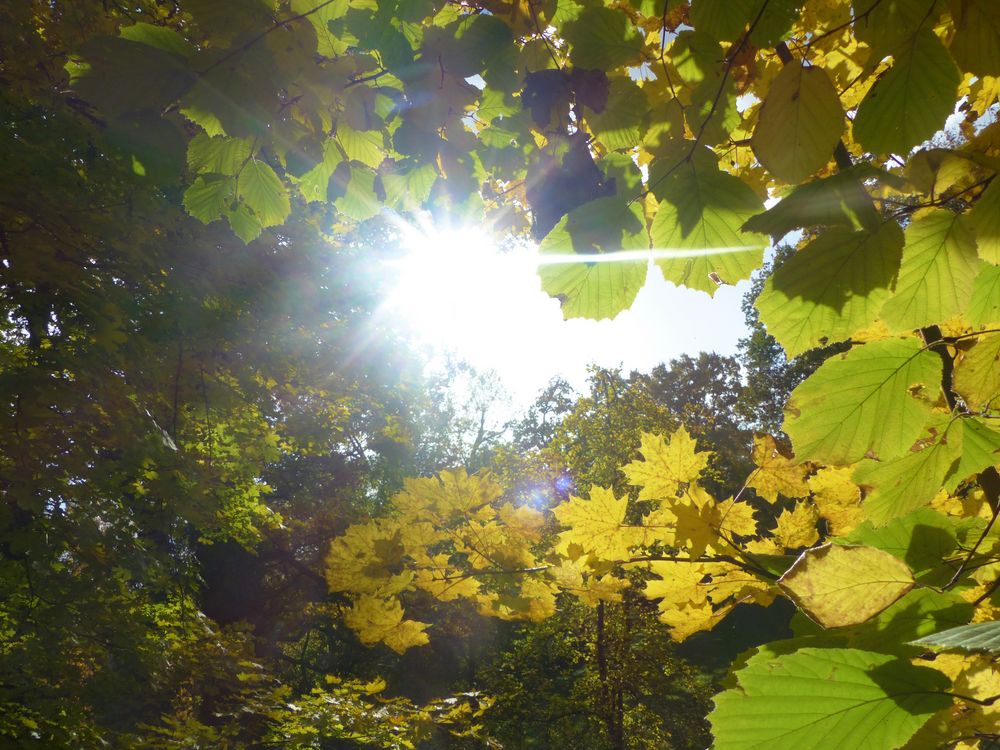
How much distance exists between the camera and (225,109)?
91 cm

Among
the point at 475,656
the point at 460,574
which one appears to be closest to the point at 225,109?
the point at 460,574

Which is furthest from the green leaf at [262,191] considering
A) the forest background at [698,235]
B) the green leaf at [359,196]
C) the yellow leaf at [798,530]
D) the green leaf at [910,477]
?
the yellow leaf at [798,530]

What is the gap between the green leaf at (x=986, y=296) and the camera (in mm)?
763

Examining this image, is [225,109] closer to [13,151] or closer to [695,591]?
[695,591]

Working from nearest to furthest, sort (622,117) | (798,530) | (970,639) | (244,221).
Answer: (970,639) → (622,117) → (244,221) → (798,530)

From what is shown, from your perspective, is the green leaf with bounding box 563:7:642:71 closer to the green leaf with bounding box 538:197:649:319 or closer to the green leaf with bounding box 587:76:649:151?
the green leaf with bounding box 587:76:649:151

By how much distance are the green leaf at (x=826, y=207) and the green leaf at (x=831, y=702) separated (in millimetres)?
480

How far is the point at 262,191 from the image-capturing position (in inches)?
47.2

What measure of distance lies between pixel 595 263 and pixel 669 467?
2.09ft

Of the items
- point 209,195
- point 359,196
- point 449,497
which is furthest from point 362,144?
point 449,497

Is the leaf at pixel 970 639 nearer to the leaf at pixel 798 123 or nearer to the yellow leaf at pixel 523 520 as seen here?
the leaf at pixel 798 123

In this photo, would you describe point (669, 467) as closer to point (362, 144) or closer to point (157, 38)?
point (362, 144)

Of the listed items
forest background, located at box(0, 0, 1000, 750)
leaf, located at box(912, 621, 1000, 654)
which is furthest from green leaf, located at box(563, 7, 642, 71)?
leaf, located at box(912, 621, 1000, 654)

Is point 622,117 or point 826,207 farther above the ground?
point 622,117
